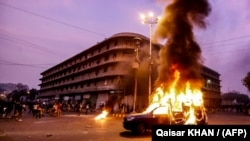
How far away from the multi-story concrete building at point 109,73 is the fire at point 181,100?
21.1ft

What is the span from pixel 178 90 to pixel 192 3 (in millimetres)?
7831

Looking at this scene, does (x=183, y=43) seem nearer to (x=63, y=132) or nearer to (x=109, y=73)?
(x=63, y=132)

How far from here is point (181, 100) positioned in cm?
1844

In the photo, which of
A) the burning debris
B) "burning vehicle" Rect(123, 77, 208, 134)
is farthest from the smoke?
"burning vehicle" Rect(123, 77, 208, 134)

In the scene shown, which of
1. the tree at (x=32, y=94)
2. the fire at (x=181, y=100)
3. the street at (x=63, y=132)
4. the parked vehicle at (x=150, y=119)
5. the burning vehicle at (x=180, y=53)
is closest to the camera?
the street at (x=63, y=132)

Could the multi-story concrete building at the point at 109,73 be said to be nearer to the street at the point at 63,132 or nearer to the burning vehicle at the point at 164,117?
the street at the point at 63,132

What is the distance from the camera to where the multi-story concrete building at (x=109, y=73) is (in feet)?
133

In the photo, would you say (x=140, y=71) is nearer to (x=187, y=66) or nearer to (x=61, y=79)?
(x=187, y=66)

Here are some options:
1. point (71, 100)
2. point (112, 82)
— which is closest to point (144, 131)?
point (112, 82)

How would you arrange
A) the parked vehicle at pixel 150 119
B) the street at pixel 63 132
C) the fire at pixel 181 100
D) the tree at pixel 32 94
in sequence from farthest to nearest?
the tree at pixel 32 94
the fire at pixel 181 100
the parked vehicle at pixel 150 119
the street at pixel 63 132

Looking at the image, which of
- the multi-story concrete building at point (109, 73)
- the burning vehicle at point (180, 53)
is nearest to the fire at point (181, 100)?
the burning vehicle at point (180, 53)

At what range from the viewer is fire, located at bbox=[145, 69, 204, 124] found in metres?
15.4

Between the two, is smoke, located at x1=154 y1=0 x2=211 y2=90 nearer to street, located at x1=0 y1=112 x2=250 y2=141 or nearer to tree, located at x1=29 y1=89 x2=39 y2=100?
street, located at x1=0 y1=112 x2=250 y2=141

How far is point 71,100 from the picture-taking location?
69812 mm
